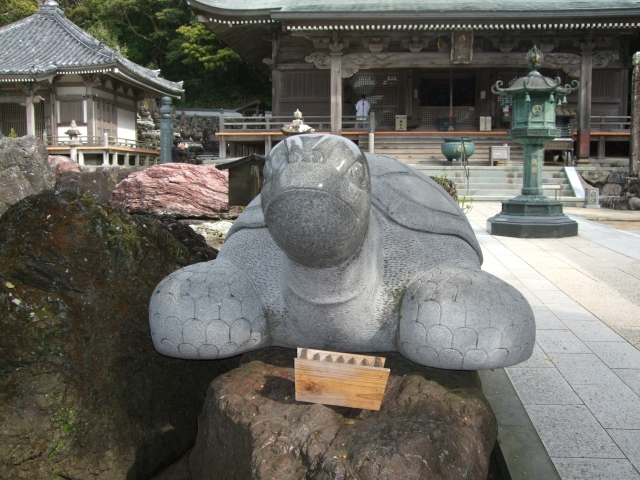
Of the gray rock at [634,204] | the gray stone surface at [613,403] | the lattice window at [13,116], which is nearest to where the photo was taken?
the gray stone surface at [613,403]

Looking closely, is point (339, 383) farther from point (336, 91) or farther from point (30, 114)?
point (30, 114)

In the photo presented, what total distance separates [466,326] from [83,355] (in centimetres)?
130

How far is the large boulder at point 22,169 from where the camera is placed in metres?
6.96

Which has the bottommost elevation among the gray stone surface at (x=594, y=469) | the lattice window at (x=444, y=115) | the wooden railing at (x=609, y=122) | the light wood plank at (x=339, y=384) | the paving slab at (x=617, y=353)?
the gray stone surface at (x=594, y=469)

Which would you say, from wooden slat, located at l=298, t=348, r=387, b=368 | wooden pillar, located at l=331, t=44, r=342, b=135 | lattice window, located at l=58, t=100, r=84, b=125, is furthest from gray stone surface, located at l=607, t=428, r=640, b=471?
lattice window, located at l=58, t=100, r=84, b=125

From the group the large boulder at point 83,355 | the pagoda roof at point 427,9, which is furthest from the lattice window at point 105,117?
the large boulder at point 83,355

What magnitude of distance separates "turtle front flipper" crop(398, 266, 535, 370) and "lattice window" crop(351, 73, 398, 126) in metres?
17.2

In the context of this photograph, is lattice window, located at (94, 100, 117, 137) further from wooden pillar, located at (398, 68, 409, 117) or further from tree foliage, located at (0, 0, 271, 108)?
wooden pillar, located at (398, 68, 409, 117)

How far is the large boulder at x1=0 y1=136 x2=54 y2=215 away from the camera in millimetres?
6961

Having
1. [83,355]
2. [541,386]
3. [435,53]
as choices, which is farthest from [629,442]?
[435,53]

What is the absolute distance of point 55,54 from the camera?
18922mm

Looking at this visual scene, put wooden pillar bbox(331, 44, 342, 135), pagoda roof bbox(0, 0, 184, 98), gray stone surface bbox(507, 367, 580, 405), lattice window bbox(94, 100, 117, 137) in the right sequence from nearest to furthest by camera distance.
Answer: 1. gray stone surface bbox(507, 367, 580, 405)
2. wooden pillar bbox(331, 44, 342, 135)
3. pagoda roof bbox(0, 0, 184, 98)
4. lattice window bbox(94, 100, 117, 137)

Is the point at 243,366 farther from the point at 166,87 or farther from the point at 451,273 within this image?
the point at 166,87

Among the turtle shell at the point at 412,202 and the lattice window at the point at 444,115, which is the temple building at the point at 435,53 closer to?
the lattice window at the point at 444,115
